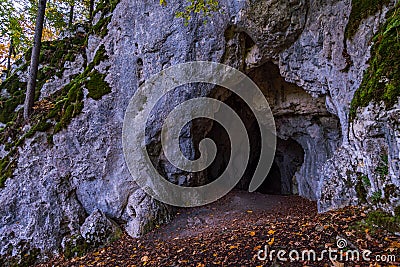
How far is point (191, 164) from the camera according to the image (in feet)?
26.5

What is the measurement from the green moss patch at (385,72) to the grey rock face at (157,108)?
2.95ft

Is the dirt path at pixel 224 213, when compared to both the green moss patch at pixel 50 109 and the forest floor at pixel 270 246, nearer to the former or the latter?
the forest floor at pixel 270 246

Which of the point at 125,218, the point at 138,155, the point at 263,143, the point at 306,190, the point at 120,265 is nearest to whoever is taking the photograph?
the point at 120,265

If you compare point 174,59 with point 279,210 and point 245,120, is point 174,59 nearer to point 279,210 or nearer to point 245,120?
point 245,120

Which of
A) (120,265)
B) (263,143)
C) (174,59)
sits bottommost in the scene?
(120,265)

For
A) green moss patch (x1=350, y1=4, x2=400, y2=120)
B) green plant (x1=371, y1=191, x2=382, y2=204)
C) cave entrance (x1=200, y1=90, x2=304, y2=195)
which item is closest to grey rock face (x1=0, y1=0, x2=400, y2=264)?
green plant (x1=371, y1=191, x2=382, y2=204)

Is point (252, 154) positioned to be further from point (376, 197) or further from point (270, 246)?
point (270, 246)

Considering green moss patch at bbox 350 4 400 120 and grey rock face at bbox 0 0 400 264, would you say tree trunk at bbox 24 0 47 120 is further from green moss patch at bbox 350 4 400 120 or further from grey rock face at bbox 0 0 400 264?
green moss patch at bbox 350 4 400 120

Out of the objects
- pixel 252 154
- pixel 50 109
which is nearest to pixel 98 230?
pixel 50 109

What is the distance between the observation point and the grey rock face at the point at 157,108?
607 centimetres

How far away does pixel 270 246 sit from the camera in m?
3.56

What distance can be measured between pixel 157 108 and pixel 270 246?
5.22m

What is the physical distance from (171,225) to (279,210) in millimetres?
3358

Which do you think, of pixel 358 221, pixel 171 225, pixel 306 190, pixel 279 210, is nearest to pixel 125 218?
pixel 171 225
